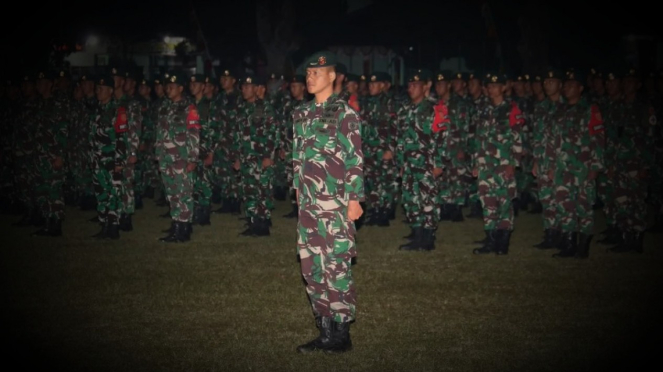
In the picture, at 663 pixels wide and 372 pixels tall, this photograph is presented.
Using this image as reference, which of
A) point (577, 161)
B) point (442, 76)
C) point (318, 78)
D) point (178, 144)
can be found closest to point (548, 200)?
point (577, 161)

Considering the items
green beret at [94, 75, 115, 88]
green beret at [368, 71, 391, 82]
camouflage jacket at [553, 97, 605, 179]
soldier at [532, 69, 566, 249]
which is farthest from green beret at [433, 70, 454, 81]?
green beret at [94, 75, 115, 88]

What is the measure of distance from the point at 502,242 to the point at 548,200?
0.88m

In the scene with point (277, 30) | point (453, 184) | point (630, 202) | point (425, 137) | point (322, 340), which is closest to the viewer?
point (322, 340)

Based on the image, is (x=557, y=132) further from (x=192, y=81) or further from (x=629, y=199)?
(x=192, y=81)

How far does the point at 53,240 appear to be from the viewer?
1148 cm

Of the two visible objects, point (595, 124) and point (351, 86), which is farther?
point (351, 86)

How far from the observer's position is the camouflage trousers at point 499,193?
10383mm

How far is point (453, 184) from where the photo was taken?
45.1ft

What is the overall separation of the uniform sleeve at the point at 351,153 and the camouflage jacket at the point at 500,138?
177 inches

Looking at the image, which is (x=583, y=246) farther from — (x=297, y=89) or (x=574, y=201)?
(x=297, y=89)

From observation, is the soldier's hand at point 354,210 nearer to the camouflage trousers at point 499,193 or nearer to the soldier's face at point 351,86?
the camouflage trousers at point 499,193

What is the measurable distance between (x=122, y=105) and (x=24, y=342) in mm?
5392

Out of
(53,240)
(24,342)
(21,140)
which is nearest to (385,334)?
(24,342)

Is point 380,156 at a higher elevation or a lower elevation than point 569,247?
higher
